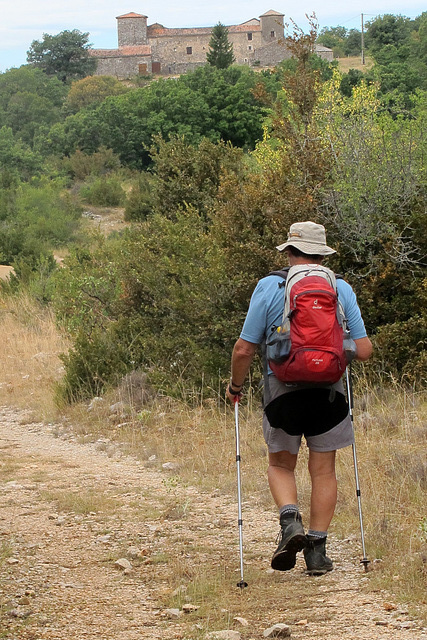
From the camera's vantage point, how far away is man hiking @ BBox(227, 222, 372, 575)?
434 cm

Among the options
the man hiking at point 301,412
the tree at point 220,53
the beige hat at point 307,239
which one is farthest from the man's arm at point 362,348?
the tree at point 220,53

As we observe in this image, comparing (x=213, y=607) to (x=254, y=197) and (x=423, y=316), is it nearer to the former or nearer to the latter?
(x=423, y=316)

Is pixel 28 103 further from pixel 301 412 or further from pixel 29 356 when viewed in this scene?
pixel 301 412

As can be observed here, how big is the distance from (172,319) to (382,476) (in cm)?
466

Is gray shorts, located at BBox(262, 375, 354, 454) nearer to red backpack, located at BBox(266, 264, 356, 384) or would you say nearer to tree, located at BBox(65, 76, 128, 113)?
red backpack, located at BBox(266, 264, 356, 384)

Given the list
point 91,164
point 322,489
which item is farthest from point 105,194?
point 322,489

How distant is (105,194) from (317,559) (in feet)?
119

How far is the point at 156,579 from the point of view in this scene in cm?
455

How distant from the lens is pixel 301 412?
436 centimetres

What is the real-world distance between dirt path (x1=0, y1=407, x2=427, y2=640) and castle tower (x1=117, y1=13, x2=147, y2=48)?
119171 millimetres

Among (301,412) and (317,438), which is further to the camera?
(317,438)

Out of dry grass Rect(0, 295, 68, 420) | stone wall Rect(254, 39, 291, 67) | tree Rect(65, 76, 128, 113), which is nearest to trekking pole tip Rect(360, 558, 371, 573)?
dry grass Rect(0, 295, 68, 420)

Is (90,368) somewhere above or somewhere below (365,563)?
below

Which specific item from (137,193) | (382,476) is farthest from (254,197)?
(137,193)
